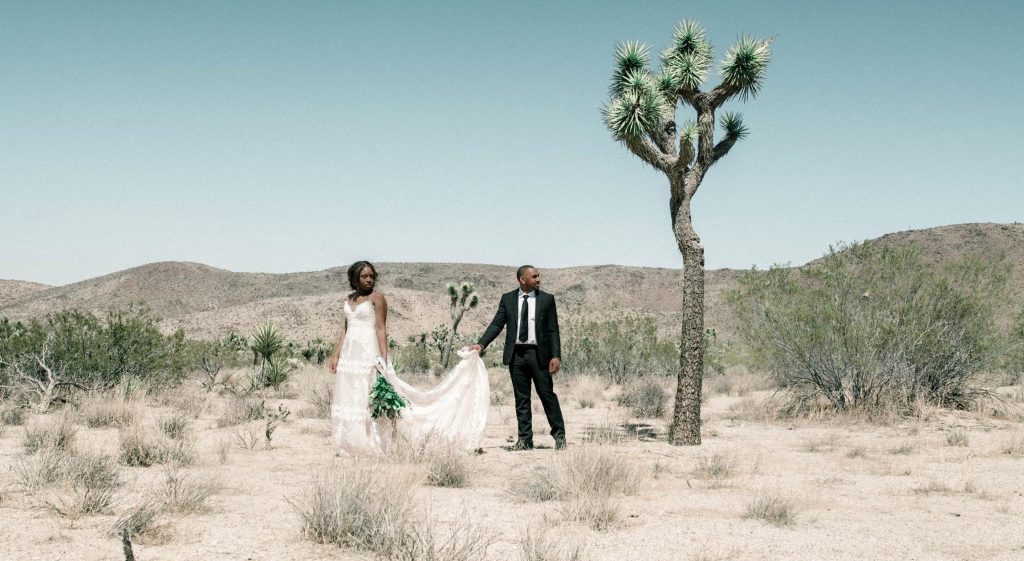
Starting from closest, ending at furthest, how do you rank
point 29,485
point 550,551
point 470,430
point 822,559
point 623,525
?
1. point 550,551
2. point 822,559
3. point 623,525
4. point 29,485
5. point 470,430

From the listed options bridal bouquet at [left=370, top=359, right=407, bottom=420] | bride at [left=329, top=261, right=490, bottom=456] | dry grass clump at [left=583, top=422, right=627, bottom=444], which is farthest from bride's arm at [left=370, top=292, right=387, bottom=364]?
dry grass clump at [left=583, top=422, right=627, bottom=444]

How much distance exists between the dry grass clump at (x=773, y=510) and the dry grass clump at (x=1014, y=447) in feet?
16.3

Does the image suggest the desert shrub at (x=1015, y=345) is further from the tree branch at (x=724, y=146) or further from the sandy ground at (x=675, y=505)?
the tree branch at (x=724, y=146)

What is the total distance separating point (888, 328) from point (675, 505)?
8092 millimetres

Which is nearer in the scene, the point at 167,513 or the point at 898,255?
the point at 167,513

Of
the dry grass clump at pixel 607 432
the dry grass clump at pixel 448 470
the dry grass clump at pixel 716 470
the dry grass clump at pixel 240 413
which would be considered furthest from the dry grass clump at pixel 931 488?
the dry grass clump at pixel 240 413

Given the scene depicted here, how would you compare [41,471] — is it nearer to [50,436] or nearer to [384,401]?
[50,436]

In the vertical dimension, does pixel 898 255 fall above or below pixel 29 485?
above

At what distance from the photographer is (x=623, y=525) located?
5.67 metres

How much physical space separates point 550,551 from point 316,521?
172 cm

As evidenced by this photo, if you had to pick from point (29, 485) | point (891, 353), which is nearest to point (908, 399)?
point (891, 353)

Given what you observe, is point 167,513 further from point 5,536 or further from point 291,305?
point 291,305

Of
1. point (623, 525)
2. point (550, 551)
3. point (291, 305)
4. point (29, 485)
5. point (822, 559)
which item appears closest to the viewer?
point (550, 551)

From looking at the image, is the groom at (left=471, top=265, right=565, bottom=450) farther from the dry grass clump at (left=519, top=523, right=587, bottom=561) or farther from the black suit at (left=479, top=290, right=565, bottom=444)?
the dry grass clump at (left=519, top=523, right=587, bottom=561)
